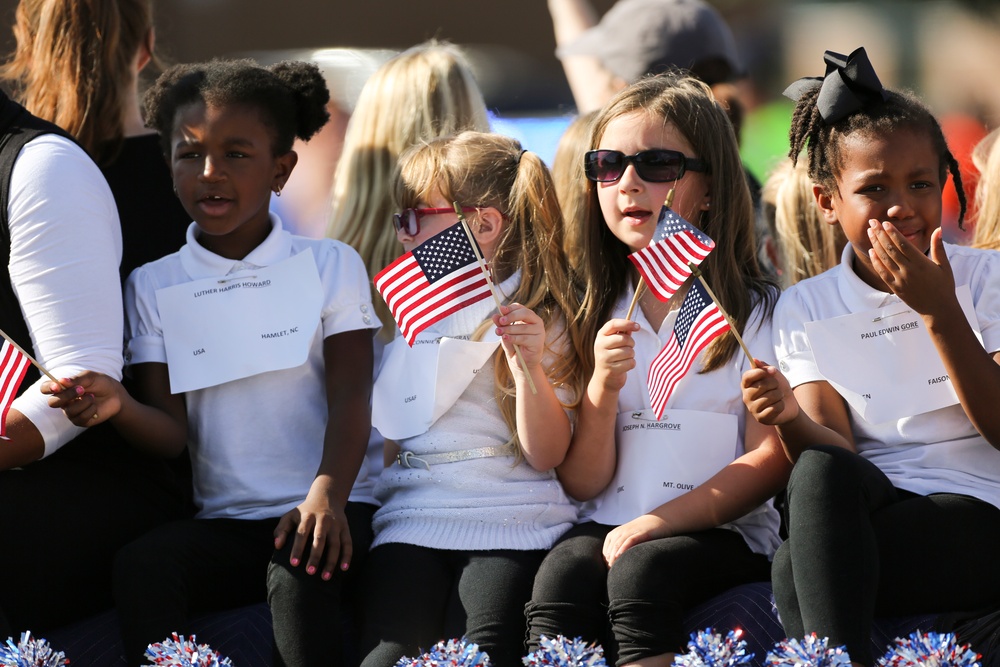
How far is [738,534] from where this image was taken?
10.9ft

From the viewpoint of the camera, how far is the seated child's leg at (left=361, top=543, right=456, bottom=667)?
10.0 feet

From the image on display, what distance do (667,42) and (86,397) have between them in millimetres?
2747

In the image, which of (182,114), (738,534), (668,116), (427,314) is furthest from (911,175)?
(182,114)

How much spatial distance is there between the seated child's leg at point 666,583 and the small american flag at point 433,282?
29.5 inches

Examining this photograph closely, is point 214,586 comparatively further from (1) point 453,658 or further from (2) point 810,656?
(2) point 810,656

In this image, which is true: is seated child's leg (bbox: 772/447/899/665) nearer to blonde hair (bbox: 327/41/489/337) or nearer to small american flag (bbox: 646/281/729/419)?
small american flag (bbox: 646/281/729/419)

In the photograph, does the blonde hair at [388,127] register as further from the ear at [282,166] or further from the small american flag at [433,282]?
the small american flag at [433,282]

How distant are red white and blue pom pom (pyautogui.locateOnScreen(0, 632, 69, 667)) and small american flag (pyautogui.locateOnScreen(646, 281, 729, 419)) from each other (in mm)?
1456

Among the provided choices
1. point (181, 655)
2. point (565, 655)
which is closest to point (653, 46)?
point (565, 655)

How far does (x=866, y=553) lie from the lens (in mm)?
2770

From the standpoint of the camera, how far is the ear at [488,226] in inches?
146

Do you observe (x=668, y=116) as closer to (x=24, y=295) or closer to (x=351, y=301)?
(x=351, y=301)

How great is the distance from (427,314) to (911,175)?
1240 mm

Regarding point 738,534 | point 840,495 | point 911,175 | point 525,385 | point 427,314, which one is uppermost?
point 911,175
